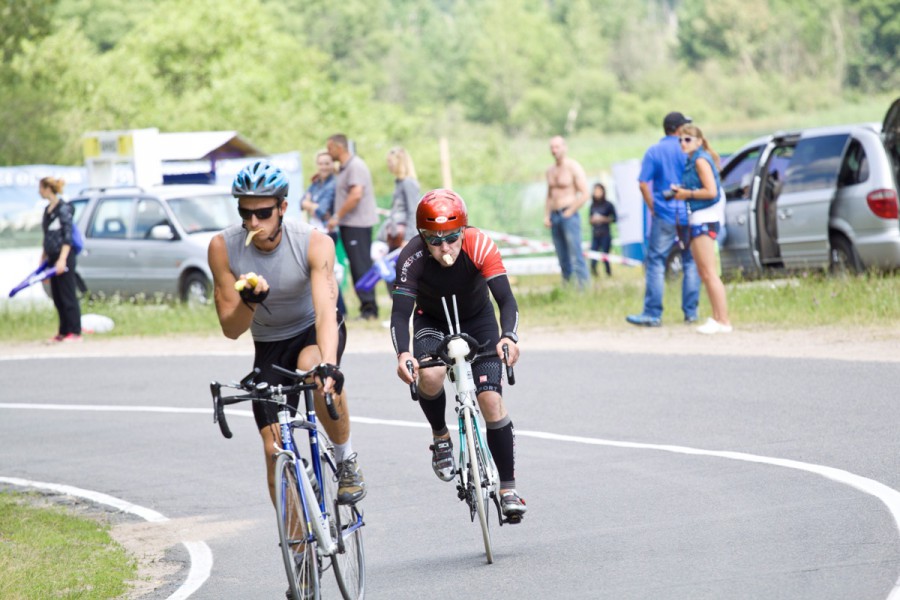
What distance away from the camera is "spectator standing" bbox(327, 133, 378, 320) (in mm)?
17969

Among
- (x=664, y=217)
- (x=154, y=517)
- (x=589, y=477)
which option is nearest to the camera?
(x=589, y=477)

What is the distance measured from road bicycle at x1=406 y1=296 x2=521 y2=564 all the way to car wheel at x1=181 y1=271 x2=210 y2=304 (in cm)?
1528

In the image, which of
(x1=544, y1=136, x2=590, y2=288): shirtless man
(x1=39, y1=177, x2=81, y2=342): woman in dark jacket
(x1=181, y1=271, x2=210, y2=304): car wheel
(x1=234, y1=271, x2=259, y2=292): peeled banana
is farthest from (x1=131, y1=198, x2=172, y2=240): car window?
(x1=234, y1=271, x2=259, y2=292): peeled banana

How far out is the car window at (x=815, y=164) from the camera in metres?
17.0

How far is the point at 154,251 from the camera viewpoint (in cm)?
2278

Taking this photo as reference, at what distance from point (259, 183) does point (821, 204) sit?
37.3 ft

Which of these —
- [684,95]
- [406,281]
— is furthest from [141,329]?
[684,95]

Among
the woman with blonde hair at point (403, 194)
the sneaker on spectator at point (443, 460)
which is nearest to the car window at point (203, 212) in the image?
the woman with blonde hair at point (403, 194)

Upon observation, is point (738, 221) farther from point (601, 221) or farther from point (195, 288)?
point (601, 221)

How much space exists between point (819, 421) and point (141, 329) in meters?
12.1

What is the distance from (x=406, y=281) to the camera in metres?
7.57

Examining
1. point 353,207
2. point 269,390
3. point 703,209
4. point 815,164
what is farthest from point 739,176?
point 269,390

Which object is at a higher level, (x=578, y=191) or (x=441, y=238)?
(x=441, y=238)

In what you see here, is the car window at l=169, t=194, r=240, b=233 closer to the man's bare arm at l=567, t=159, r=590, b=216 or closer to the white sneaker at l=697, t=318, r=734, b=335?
the man's bare arm at l=567, t=159, r=590, b=216
